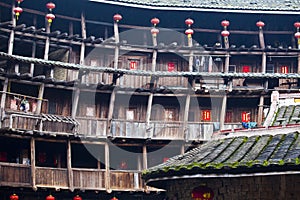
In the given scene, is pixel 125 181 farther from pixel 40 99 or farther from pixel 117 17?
pixel 117 17

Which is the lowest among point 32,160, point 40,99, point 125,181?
point 125,181

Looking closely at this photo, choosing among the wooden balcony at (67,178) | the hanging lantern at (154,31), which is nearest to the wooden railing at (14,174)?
the wooden balcony at (67,178)

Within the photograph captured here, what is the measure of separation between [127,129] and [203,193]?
2354 cm

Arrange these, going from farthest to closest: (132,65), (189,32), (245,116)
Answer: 1. (132,65)
2. (245,116)
3. (189,32)

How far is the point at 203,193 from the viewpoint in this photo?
1911cm

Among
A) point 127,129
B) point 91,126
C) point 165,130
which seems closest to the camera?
point 91,126

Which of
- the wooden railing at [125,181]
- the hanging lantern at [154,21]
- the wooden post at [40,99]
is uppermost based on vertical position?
the hanging lantern at [154,21]

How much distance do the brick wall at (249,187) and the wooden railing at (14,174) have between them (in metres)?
19.7

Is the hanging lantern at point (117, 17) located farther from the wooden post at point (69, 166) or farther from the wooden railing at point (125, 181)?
the wooden railing at point (125, 181)

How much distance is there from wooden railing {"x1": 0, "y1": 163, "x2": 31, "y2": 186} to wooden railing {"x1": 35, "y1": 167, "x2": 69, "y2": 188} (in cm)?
62

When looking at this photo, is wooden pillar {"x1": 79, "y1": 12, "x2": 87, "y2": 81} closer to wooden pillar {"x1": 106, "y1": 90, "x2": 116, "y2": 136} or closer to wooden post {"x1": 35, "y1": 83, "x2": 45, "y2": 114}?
wooden pillar {"x1": 106, "y1": 90, "x2": 116, "y2": 136}

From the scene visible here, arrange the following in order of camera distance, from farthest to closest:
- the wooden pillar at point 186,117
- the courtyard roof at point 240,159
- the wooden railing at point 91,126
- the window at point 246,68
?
the window at point 246,68, the wooden pillar at point 186,117, the wooden railing at point 91,126, the courtyard roof at point 240,159

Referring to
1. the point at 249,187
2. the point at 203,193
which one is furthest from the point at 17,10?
the point at 249,187

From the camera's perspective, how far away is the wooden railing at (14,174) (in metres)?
37.8
